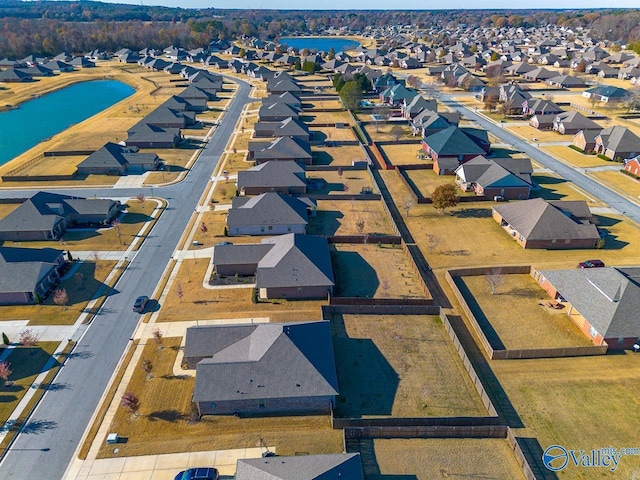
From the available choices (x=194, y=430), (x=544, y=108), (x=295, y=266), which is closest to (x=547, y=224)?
(x=295, y=266)

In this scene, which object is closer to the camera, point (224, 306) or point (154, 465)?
point (154, 465)

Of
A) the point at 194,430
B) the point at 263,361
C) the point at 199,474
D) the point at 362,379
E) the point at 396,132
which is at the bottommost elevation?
the point at 194,430

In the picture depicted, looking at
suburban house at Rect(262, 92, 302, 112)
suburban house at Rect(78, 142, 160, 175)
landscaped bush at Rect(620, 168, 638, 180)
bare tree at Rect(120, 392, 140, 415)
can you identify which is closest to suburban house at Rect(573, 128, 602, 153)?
landscaped bush at Rect(620, 168, 638, 180)

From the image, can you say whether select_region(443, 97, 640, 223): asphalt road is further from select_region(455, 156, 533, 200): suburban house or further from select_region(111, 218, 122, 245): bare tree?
select_region(111, 218, 122, 245): bare tree

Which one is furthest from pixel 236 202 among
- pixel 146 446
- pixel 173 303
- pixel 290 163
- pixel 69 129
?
pixel 69 129

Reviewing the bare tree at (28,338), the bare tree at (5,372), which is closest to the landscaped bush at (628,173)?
the bare tree at (28,338)

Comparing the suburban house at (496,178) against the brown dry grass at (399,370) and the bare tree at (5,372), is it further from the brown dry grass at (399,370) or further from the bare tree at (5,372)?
the bare tree at (5,372)

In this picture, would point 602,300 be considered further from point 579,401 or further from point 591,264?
point 579,401
